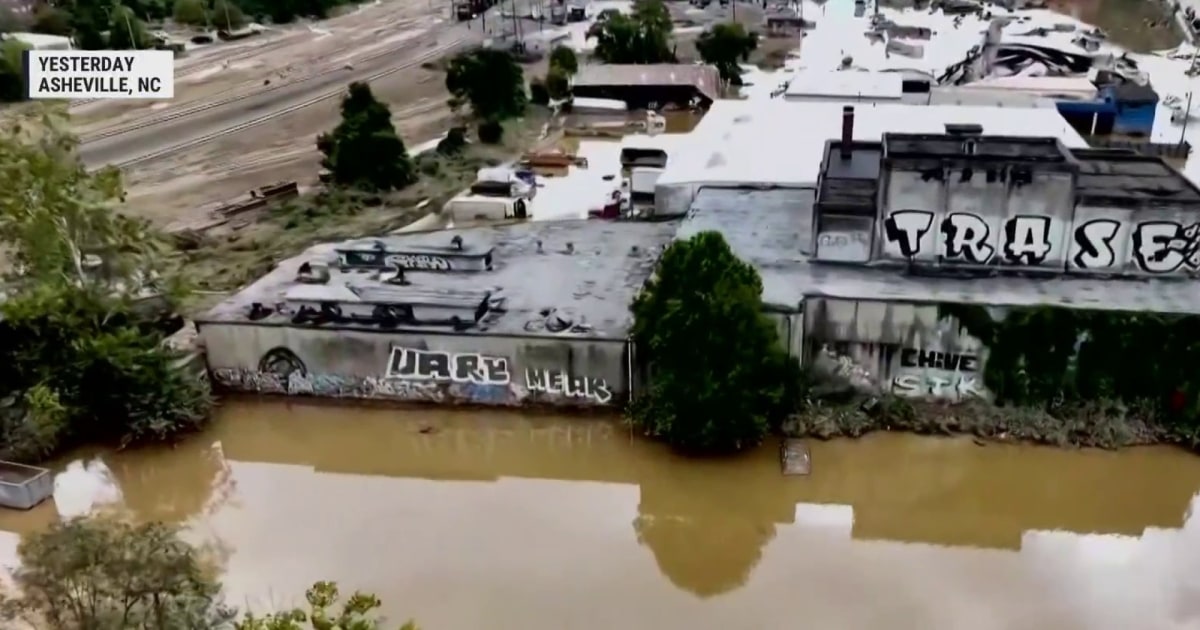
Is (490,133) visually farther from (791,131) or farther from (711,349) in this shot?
(711,349)

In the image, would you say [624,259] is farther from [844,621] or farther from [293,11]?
[293,11]

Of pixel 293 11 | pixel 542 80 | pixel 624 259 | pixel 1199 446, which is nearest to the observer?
pixel 1199 446

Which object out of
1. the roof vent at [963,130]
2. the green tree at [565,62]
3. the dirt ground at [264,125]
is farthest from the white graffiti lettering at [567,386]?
the green tree at [565,62]

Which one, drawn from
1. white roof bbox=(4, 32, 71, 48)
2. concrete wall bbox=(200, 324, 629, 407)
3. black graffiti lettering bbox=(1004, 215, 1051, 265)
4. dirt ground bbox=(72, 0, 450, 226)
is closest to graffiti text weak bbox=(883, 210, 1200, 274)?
black graffiti lettering bbox=(1004, 215, 1051, 265)

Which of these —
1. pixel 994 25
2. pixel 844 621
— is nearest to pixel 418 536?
pixel 844 621

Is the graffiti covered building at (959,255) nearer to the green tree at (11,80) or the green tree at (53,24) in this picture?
the green tree at (11,80)

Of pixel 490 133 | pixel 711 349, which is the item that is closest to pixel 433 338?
pixel 711 349
